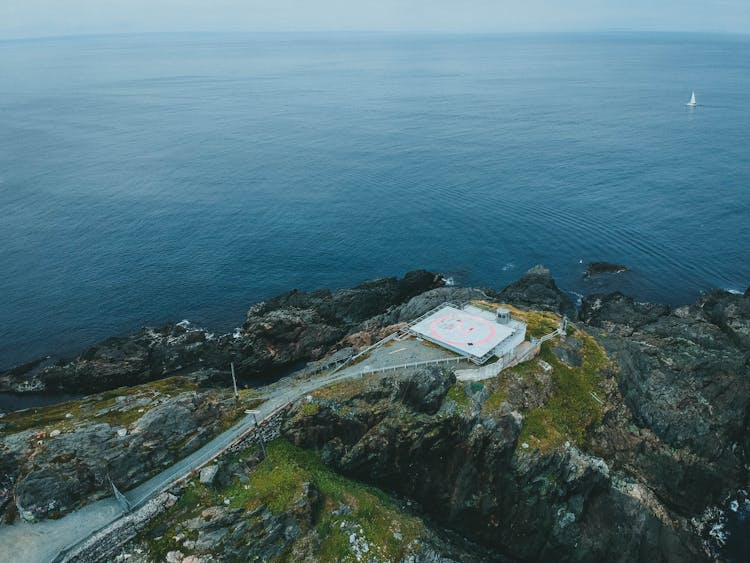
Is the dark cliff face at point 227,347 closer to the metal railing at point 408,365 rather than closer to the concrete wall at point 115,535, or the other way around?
the metal railing at point 408,365

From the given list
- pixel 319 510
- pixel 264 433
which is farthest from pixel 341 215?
pixel 319 510

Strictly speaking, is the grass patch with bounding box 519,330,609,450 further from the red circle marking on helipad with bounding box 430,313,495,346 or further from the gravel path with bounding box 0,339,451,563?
the gravel path with bounding box 0,339,451,563

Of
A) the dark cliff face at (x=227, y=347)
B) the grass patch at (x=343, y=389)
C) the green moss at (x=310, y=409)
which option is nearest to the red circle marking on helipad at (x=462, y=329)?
the grass patch at (x=343, y=389)

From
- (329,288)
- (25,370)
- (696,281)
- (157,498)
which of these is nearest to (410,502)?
(157,498)

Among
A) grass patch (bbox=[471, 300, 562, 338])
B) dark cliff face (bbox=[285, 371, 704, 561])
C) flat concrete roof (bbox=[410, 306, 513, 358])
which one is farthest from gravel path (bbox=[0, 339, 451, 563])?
grass patch (bbox=[471, 300, 562, 338])

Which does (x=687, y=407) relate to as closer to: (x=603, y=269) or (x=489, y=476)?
(x=489, y=476)
